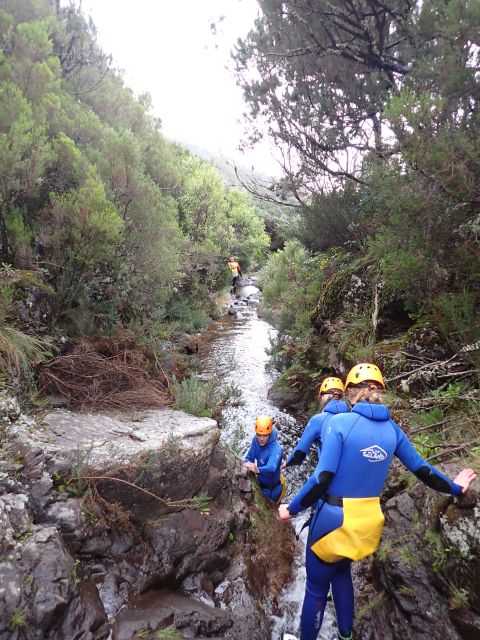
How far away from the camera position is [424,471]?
287cm

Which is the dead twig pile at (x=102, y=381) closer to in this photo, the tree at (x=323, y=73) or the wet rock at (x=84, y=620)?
the wet rock at (x=84, y=620)

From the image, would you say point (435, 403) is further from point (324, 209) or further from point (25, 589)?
point (324, 209)

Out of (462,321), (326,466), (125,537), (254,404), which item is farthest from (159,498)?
(254,404)

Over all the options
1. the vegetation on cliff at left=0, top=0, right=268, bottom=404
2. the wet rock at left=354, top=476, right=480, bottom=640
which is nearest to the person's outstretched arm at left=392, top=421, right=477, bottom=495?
the wet rock at left=354, top=476, right=480, bottom=640

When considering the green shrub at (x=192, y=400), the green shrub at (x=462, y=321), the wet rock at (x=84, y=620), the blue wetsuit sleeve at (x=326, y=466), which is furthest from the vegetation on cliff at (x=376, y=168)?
the wet rock at (x=84, y=620)

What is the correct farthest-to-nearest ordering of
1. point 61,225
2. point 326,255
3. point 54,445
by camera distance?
point 326,255, point 61,225, point 54,445

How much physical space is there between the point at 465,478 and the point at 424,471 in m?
0.31

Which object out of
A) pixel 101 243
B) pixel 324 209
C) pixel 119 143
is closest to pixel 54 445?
pixel 101 243

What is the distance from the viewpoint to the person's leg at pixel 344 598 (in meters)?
3.19

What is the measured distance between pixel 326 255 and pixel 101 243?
5.36 m

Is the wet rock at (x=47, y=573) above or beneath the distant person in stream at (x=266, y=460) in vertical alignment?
above

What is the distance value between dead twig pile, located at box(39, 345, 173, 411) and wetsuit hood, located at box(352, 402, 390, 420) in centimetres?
324

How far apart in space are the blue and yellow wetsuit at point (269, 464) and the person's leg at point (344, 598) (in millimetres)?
1942

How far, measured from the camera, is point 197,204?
53.2 ft
